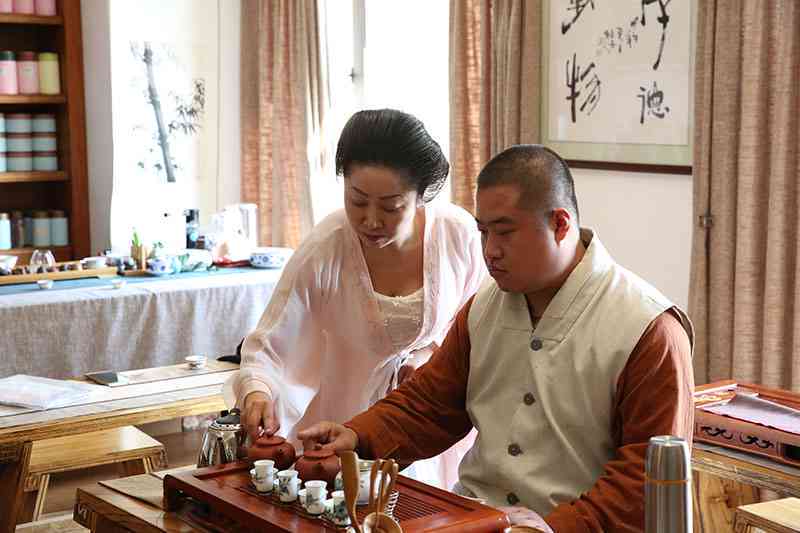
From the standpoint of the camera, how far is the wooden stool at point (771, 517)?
2223 millimetres

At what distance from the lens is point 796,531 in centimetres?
217

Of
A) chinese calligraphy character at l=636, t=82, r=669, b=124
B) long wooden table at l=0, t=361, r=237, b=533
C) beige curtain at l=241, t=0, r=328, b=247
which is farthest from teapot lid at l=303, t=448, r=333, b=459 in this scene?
beige curtain at l=241, t=0, r=328, b=247

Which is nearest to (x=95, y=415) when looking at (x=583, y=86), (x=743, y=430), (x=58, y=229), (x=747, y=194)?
(x=743, y=430)

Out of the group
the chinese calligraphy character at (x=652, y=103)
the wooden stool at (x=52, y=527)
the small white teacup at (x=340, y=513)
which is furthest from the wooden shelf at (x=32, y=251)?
the small white teacup at (x=340, y=513)

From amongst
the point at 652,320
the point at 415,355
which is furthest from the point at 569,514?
the point at 415,355

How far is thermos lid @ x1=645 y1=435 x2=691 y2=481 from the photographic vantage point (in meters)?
1.22

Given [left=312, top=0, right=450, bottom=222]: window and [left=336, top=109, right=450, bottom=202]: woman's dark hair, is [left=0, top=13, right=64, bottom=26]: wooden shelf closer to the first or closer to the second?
[left=312, top=0, right=450, bottom=222]: window

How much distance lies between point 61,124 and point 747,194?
3.89 meters

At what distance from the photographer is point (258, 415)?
2.27m

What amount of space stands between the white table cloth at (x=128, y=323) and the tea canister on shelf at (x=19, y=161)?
181 cm

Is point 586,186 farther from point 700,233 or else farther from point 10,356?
→ point 10,356

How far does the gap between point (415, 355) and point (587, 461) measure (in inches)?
30.7

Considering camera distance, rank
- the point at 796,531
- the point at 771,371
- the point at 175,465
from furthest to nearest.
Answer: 1. the point at 175,465
2. the point at 771,371
3. the point at 796,531

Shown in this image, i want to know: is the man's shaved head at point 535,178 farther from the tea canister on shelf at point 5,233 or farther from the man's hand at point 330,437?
the tea canister on shelf at point 5,233
